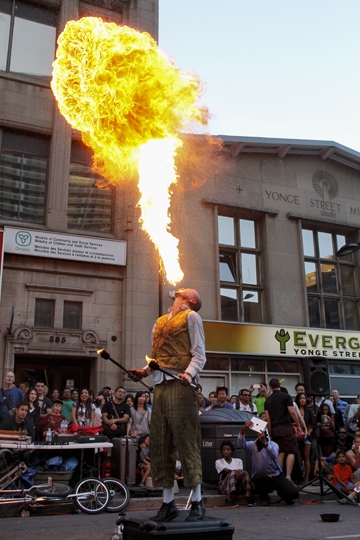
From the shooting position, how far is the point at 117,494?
30.2 ft

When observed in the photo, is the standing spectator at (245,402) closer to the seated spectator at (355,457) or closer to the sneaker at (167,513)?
the seated spectator at (355,457)

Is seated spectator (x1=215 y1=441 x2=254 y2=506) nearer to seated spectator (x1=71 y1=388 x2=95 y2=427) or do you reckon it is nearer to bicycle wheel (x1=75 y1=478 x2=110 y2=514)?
bicycle wheel (x1=75 y1=478 x2=110 y2=514)

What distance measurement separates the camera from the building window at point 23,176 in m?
17.1

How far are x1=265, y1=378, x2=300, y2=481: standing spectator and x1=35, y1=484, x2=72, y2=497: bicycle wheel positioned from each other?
4021mm

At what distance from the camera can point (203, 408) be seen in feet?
44.8

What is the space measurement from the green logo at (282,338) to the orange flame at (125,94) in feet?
30.0

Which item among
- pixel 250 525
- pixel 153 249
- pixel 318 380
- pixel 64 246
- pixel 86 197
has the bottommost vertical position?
pixel 250 525

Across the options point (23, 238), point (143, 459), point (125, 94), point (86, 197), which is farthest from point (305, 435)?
point (86, 197)

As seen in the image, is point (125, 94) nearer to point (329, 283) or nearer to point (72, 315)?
point (72, 315)

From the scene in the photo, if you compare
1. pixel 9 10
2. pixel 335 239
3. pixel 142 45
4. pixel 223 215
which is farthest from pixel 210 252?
pixel 9 10

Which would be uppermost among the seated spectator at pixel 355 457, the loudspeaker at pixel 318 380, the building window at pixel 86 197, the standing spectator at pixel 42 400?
the building window at pixel 86 197

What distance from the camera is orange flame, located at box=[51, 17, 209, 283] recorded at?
1005cm

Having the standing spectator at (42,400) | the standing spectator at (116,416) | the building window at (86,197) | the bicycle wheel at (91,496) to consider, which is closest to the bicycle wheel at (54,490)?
the bicycle wheel at (91,496)

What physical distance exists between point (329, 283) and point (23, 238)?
480 inches
